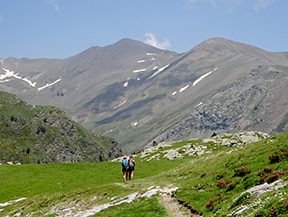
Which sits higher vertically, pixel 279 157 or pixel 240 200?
pixel 279 157

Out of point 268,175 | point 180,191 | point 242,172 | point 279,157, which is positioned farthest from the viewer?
point 180,191

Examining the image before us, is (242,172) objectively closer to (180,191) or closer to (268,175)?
(268,175)

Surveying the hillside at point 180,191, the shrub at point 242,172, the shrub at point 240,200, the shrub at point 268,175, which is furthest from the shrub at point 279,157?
the shrub at point 240,200

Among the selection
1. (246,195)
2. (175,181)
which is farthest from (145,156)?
(246,195)

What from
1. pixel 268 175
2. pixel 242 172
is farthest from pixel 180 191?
pixel 268 175

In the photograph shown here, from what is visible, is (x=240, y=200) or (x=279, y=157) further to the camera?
(x=279, y=157)

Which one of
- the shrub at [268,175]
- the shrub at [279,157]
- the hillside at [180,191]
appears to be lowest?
the hillside at [180,191]

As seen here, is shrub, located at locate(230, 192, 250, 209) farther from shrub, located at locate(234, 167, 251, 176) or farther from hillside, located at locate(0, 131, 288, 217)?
shrub, located at locate(234, 167, 251, 176)

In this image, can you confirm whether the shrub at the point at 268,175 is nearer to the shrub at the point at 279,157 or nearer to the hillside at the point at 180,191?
the hillside at the point at 180,191

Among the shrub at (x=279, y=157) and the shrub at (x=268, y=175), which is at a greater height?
the shrub at (x=279, y=157)

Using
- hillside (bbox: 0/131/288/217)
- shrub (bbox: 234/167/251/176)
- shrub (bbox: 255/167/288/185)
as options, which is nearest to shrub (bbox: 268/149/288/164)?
hillside (bbox: 0/131/288/217)

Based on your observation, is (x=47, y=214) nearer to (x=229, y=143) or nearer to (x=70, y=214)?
(x=70, y=214)

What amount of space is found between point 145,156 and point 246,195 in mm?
65395

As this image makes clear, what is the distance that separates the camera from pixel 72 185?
158 feet
